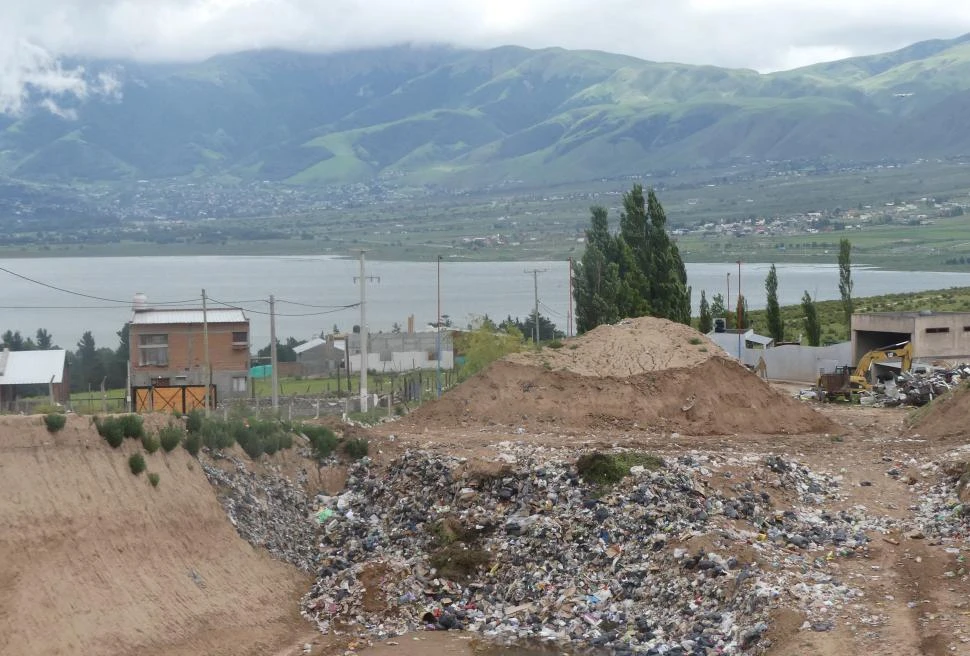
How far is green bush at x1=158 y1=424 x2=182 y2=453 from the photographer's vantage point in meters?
22.0

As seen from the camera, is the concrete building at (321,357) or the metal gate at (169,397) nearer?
the metal gate at (169,397)

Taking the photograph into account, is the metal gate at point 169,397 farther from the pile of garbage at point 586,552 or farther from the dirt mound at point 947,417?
the dirt mound at point 947,417

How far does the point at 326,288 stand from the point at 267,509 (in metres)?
124

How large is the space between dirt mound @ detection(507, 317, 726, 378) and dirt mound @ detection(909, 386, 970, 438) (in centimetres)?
494

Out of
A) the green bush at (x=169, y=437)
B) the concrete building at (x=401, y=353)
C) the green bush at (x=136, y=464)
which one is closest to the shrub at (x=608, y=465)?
the green bush at (x=169, y=437)

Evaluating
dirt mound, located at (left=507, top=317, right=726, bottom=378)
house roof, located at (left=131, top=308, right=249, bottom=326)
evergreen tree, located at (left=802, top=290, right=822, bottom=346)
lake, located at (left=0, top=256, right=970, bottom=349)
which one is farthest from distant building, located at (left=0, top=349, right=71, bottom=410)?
lake, located at (left=0, top=256, right=970, bottom=349)

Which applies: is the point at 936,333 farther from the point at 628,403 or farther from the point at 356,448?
the point at 356,448

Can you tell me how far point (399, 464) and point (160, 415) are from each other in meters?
4.61

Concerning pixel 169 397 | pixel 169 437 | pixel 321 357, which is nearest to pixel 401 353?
pixel 321 357

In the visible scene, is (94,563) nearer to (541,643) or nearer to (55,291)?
(541,643)

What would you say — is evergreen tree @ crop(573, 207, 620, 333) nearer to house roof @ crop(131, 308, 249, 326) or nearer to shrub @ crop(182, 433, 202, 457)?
house roof @ crop(131, 308, 249, 326)

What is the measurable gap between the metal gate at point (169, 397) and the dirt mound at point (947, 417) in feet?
56.1

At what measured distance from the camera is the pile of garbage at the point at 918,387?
3634 cm

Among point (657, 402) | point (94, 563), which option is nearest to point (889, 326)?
point (657, 402)
